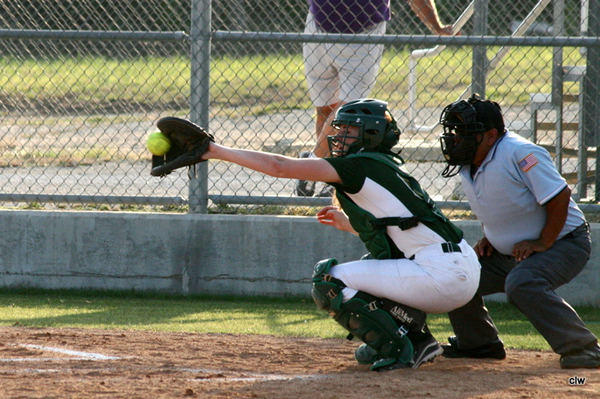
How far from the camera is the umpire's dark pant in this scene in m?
3.98

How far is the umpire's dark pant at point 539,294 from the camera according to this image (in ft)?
13.1

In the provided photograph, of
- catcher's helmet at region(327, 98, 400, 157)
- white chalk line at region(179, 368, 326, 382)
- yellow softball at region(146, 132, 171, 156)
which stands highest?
catcher's helmet at region(327, 98, 400, 157)

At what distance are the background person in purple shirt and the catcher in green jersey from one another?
101 inches

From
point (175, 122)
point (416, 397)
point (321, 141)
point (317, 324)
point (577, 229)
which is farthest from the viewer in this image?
point (321, 141)

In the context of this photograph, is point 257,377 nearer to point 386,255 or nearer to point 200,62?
point 386,255

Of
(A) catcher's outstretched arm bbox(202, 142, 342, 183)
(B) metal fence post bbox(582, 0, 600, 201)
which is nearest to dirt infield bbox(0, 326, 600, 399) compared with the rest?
(A) catcher's outstretched arm bbox(202, 142, 342, 183)

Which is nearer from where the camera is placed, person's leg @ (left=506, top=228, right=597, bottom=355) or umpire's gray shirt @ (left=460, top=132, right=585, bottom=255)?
person's leg @ (left=506, top=228, right=597, bottom=355)

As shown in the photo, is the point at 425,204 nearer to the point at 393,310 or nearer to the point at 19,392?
the point at 393,310

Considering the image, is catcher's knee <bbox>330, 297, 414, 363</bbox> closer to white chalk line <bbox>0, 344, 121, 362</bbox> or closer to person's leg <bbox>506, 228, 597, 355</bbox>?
person's leg <bbox>506, 228, 597, 355</bbox>

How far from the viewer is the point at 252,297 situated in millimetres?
6102

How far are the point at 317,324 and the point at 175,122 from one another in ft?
6.77

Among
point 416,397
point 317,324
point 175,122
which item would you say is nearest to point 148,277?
point 317,324

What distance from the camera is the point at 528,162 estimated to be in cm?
417

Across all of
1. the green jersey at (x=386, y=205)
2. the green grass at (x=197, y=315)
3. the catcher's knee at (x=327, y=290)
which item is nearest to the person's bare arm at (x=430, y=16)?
the green grass at (x=197, y=315)
